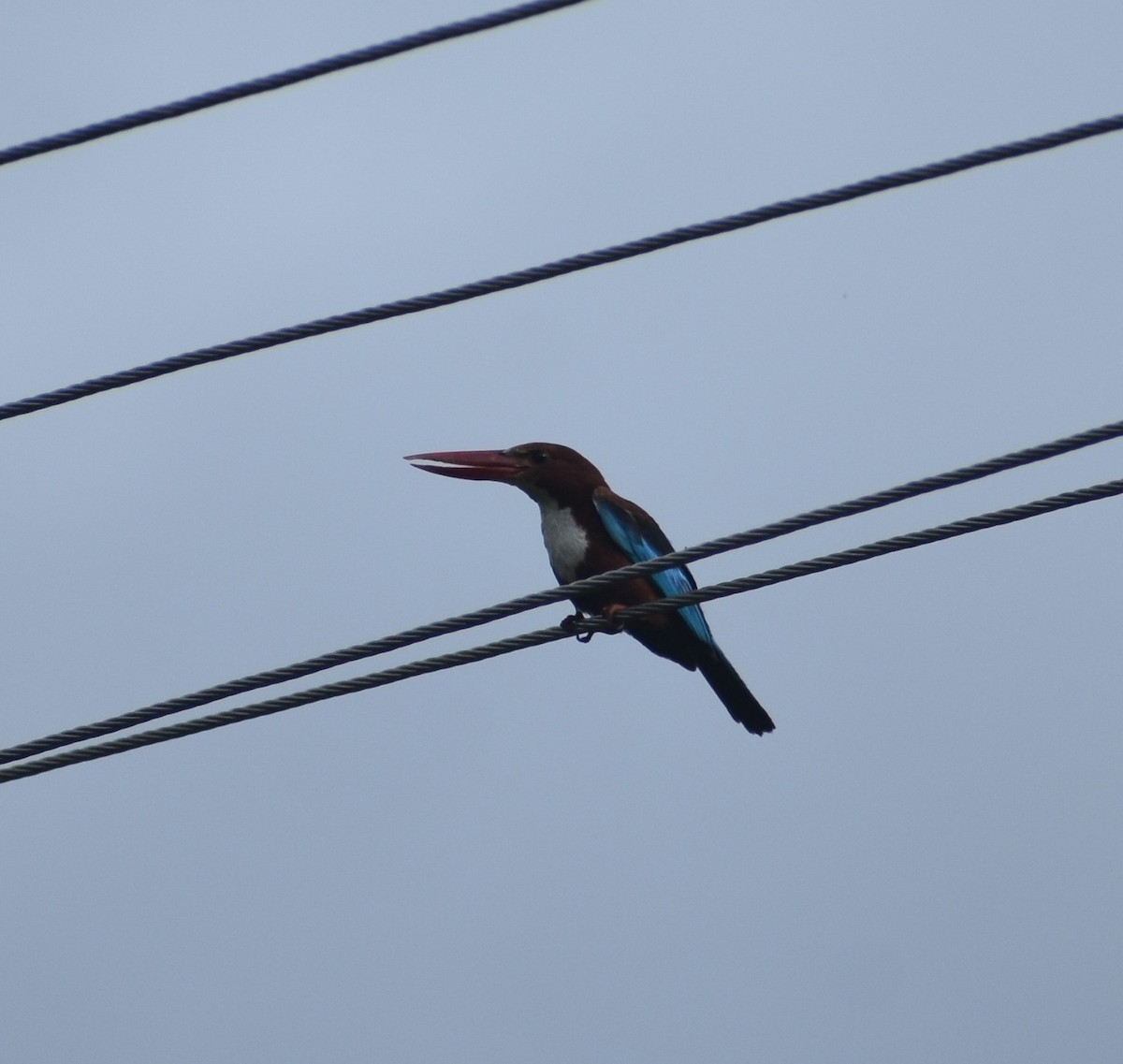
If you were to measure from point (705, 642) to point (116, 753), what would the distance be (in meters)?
2.68

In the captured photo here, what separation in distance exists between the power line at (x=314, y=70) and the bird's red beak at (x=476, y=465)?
8.64ft

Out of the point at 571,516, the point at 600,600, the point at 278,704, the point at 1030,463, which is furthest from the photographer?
the point at 571,516

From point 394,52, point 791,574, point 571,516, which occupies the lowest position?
point 791,574

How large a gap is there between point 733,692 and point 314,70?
10.1 feet

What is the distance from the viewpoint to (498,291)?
3.92m

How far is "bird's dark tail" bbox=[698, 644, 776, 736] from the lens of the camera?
614 centimetres

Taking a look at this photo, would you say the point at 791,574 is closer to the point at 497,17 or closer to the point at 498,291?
the point at 498,291

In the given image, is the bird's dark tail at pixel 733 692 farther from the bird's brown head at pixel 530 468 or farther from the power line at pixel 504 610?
the power line at pixel 504 610

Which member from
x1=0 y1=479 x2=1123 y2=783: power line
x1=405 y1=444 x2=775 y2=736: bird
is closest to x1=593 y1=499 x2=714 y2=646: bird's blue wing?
x1=405 y1=444 x2=775 y2=736: bird

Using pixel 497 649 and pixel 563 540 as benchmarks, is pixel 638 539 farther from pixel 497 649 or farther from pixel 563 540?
pixel 497 649

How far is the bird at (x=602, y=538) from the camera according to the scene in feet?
20.1

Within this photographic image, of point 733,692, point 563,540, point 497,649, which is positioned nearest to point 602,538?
point 563,540

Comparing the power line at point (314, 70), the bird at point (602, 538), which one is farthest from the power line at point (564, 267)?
the bird at point (602, 538)

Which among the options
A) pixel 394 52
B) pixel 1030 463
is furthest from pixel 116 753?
pixel 1030 463
